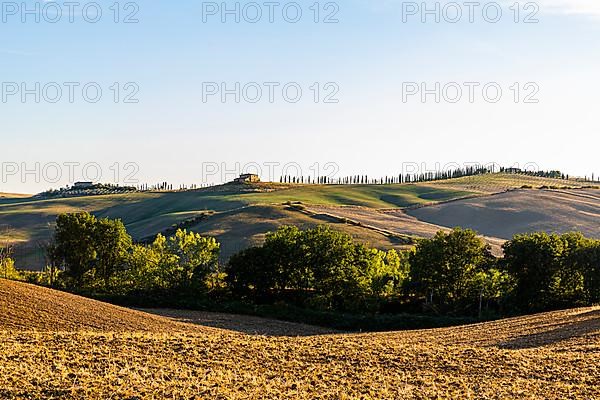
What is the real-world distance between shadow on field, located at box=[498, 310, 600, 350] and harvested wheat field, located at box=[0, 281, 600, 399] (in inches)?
7.2

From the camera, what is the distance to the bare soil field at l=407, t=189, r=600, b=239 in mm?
145875

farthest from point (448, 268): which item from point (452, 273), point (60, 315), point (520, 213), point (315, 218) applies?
point (520, 213)

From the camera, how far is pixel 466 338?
43250mm

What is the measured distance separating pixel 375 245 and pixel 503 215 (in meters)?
54.1

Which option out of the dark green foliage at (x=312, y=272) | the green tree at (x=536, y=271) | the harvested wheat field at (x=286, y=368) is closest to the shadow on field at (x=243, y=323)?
the dark green foliage at (x=312, y=272)

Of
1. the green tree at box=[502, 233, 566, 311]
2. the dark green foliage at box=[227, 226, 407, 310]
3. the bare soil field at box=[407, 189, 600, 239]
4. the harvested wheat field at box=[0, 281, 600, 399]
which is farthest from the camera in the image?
the bare soil field at box=[407, 189, 600, 239]

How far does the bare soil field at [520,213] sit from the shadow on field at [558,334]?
97.9 m

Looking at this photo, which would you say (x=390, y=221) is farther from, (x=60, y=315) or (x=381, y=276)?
(x=60, y=315)

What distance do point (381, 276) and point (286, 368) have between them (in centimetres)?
5289

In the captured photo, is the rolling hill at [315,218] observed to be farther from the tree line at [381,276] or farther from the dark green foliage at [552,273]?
the dark green foliage at [552,273]

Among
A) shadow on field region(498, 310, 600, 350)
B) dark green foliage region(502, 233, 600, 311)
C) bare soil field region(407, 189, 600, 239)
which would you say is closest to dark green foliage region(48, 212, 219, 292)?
dark green foliage region(502, 233, 600, 311)

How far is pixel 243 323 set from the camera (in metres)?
61.7

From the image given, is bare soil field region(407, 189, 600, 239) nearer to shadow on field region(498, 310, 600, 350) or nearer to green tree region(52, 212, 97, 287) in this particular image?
green tree region(52, 212, 97, 287)

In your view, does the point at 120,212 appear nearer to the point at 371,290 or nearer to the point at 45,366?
the point at 371,290
